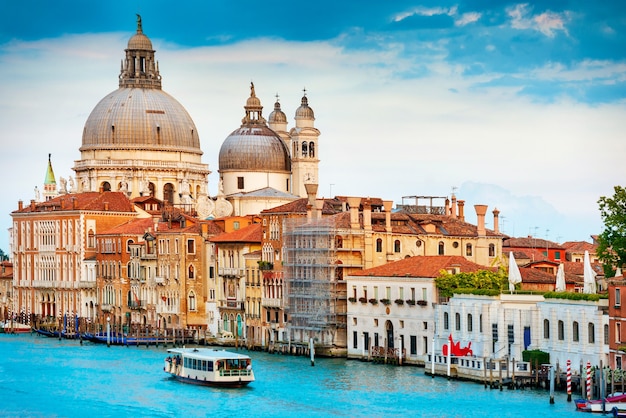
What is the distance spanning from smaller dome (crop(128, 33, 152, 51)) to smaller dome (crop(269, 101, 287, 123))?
26.1 feet

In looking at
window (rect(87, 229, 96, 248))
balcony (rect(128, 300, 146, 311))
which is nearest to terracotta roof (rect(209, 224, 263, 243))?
balcony (rect(128, 300, 146, 311))

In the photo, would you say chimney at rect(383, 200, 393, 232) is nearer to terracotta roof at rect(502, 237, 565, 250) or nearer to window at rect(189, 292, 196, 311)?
window at rect(189, 292, 196, 311)

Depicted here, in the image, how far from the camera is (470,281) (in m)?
54.2

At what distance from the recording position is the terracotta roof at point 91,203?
84812 mm

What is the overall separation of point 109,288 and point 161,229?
5112 mm

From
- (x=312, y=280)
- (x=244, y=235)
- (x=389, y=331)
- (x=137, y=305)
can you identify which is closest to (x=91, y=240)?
(x=137, y=305)

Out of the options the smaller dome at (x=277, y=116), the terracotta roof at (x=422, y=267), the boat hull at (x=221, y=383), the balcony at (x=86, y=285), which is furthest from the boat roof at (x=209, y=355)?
the smaller dome at (x=277, y=116)

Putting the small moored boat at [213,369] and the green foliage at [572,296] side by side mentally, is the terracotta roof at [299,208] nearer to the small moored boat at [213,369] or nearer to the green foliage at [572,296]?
the small moored boat at [213,369]

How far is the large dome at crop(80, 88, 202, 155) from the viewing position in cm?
9481

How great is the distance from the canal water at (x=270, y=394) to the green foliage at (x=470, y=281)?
2795 mm

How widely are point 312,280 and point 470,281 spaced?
368 inches

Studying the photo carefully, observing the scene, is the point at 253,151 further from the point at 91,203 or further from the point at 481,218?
the point at 481,218

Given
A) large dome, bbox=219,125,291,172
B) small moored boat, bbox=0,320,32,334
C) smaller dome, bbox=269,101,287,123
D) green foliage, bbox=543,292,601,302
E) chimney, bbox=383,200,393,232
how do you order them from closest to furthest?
green foliage, bbox=543,292,601,302 < chimney, bbox=383,200,393,232 < small moored boat, bbox=0,320,32,334 < large dome, bbox=219,125,291,172 < smaller dome, bbox=269,101,287,123

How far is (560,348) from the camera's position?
47688 mm
